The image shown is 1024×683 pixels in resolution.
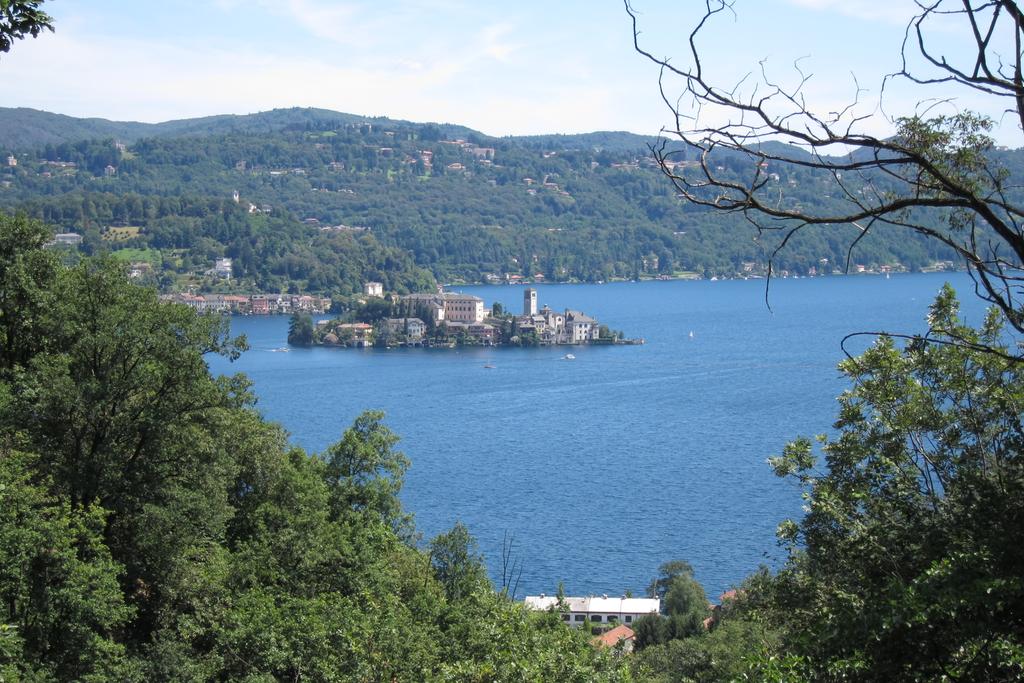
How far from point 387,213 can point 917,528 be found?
13445 cm

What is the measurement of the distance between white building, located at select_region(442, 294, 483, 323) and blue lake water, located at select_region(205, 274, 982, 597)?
24.6 feet

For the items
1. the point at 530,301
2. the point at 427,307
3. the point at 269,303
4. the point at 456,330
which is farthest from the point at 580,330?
the point at 269,303

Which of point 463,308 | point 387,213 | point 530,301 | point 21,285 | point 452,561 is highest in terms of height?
point 387,213

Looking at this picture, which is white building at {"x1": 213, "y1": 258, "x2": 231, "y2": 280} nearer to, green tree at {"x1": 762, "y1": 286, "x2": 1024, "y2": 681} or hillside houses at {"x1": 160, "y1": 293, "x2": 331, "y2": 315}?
hillside houses at {"x1": 160, "y1": 293, "x2": 331, "y2": 315}

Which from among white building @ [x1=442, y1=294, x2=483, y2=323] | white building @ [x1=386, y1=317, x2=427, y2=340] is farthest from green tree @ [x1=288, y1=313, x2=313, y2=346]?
white building @ [x1=442, y1=294, x2=483, y2=323]

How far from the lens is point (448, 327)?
233ft

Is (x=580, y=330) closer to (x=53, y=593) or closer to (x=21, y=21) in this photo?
(x=53, y=593)

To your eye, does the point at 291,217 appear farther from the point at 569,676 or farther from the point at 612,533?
the point at 569,676

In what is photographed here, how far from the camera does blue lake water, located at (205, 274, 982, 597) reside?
25484 mm

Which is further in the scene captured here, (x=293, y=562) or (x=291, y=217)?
(x=291, y=217)

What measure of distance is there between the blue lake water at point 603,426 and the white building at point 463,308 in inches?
295

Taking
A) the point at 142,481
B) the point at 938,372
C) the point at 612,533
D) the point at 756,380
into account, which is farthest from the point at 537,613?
the point at 756,380

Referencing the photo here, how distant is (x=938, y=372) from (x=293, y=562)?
640 centimetres

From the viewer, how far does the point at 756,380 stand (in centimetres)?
4819
